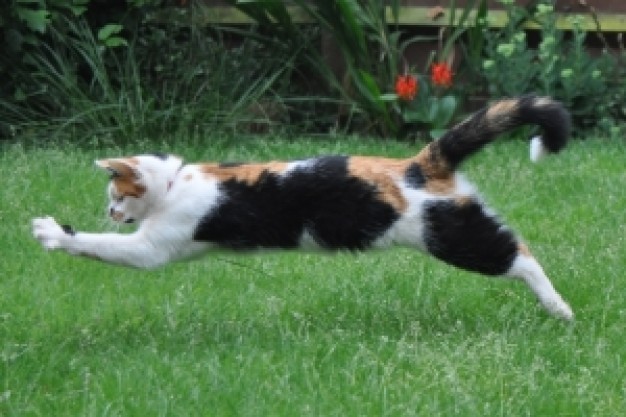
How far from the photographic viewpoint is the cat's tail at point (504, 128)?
191 inches

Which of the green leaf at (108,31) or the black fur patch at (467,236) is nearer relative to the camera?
the black fur patch at (467,236)

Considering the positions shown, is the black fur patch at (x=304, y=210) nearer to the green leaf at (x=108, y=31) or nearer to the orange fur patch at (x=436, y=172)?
the orange fur patch at (x=436, y=172)

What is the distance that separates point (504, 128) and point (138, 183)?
1275mm

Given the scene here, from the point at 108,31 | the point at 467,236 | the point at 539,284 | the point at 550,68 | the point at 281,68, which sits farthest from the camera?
the point at 281,68

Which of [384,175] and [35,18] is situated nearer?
[384,175]

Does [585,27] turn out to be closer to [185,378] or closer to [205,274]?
[205,274]

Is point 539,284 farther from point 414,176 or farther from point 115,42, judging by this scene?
point 115,42

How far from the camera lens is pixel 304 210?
190 inches


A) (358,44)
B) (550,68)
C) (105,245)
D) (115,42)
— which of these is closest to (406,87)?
(358,44)

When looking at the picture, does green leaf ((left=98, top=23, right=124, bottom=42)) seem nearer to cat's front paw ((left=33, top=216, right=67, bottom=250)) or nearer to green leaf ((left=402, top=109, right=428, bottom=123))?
green leaf ((left=402, top=109, right=428, bottom=123))

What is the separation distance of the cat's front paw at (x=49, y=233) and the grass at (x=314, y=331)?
331mm

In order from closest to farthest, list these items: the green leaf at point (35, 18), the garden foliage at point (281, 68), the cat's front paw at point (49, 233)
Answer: the cat's front paw at point (49, 233)
the green leaf at point (35, 18)
the garden foliage at point (281, 68)

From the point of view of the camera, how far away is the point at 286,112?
10.0 meters

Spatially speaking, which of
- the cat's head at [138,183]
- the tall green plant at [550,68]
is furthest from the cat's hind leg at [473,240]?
the tall green plant at [550,68]
